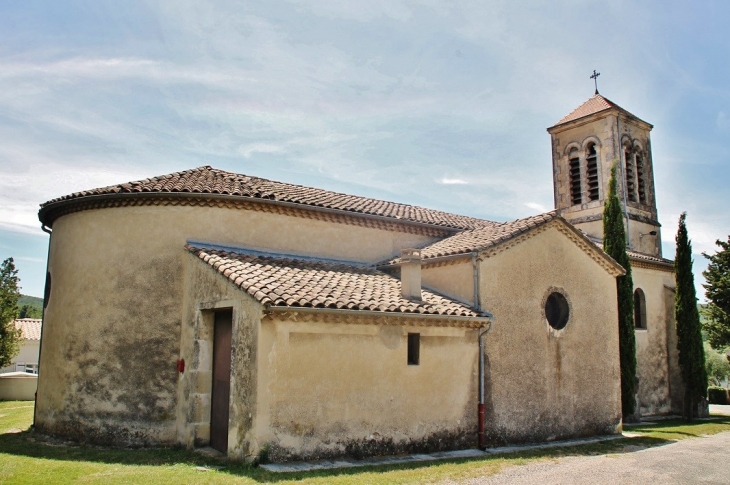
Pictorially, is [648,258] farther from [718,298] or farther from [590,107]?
[590,107]

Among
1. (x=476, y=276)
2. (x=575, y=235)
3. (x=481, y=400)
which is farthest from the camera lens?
(x=575, y=235)

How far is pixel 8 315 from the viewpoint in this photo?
2808cm

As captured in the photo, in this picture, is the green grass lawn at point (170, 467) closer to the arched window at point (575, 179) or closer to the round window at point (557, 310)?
the round window at point (557, 310)

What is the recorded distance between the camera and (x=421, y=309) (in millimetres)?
12727

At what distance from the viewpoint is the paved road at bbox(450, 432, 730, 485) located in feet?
33.4

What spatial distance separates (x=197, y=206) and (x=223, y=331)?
3523 millimetres

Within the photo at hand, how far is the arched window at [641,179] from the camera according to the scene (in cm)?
2722

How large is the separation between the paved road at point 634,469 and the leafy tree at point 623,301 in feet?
18.0

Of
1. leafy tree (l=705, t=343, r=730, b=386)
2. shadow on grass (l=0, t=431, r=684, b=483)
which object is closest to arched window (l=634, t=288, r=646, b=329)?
shadow on grass (l=0, t=431, r=684, b=483)

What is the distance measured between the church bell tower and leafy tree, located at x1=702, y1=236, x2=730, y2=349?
10.7 ft

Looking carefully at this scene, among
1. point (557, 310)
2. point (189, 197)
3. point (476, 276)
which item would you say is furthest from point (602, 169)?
point (189, 197)

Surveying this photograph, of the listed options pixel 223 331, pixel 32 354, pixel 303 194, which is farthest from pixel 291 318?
pixel 32 354

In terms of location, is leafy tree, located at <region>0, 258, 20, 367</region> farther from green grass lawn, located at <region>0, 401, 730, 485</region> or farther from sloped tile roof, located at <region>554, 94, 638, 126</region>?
sloped tile roof, located at <region>554, 94, 638, 126</region>

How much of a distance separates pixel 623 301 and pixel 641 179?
9.58m
